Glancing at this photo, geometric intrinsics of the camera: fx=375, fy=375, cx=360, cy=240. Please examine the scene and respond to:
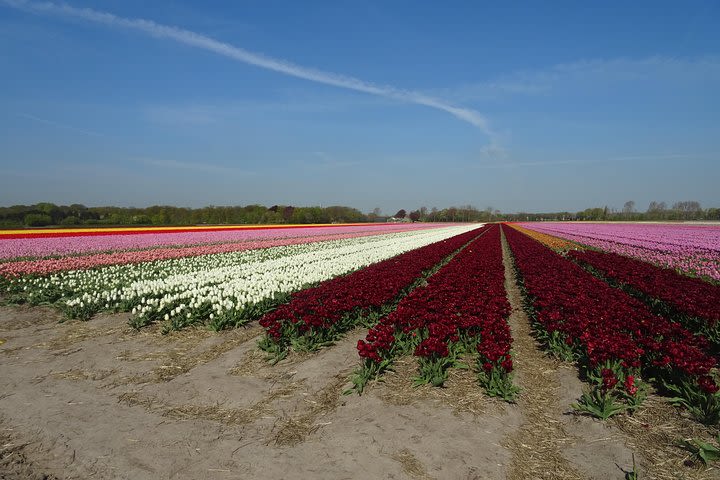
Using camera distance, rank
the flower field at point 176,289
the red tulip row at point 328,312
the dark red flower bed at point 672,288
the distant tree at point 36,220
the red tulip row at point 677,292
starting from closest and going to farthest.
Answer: the red tulip row at point 328,312 → the red tulip row at point 677,292 → the dark red flower bed at point 672,288 → the flower field at point 176,289 → the distant tree at point 36,220

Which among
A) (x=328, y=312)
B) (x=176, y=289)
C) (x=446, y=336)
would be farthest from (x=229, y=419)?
(x=176, y=289)

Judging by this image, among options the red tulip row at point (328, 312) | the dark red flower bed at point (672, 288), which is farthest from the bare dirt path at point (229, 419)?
the dark red flower bed at point (672, 288)

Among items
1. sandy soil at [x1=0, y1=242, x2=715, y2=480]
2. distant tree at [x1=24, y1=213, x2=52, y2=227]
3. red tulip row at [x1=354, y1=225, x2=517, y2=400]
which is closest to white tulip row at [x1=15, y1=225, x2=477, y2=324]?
sandy soil at [x1=0, y1=242, x2=715, y2=480]

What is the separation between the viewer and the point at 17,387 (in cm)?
545

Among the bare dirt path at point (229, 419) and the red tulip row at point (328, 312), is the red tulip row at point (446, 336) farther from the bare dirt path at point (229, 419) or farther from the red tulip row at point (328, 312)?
the red tulip row at point (328, 312)

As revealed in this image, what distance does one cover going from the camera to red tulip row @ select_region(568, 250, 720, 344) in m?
7.33

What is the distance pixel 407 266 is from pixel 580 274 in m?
5.90

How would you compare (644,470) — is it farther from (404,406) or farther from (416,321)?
(416,321)

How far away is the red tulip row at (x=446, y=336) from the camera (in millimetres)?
5305

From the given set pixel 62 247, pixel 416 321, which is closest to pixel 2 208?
pixel 62 247

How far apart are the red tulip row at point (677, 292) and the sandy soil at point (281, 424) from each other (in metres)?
3.59

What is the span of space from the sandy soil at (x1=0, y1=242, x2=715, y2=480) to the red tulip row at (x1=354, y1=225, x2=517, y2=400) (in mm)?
270

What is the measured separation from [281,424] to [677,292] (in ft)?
33.1

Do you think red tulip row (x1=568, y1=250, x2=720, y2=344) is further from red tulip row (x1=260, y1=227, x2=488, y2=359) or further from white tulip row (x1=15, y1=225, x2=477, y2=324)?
white tulip row (x1=15, y1=225, x2=477, y2=324)
